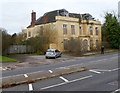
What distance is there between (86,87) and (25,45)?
1269 inches

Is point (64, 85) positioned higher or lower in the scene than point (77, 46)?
lower

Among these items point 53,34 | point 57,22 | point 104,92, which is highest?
point 57,22

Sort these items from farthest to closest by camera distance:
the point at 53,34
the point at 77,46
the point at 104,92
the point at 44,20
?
the point at 44,20
the point at 53,34
the point at 77,46
the point at 104,92

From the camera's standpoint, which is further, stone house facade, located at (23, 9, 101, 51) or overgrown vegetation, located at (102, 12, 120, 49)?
overgrown vegetation, located at (102, 12, 120, 49)

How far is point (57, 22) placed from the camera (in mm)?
42438

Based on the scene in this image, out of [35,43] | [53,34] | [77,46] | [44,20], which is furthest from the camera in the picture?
[44,20]

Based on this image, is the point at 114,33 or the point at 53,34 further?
the point at 114,33

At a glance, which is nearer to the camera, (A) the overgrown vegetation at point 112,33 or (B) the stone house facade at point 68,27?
(B) the stone house facade at point 68,27

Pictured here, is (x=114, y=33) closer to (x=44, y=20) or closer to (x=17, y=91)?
(x=44, y=20)

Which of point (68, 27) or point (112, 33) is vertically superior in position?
point (68, 27)

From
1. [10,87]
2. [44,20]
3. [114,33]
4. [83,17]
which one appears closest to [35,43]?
[44,20]

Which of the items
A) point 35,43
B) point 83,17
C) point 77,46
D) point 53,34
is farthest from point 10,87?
point 83,17

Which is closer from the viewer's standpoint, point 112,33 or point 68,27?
point 68,27

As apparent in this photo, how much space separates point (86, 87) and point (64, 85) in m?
1.19
